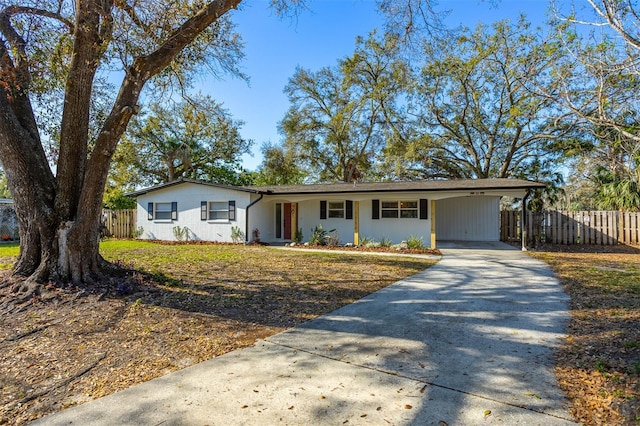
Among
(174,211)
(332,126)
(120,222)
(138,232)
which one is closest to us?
(174,211)

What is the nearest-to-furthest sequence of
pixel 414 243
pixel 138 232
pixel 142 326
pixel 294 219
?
pixel 142 326, pixel 414 243, pixel 294 219, pixel 138 232

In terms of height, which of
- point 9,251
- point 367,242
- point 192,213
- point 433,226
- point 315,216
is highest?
point 192,213

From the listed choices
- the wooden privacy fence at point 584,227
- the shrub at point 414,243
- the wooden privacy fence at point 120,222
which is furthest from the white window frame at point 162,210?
the wooden privacy fence at point 584,227

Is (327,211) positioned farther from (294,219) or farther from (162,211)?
(162,211)

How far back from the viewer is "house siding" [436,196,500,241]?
1672cm

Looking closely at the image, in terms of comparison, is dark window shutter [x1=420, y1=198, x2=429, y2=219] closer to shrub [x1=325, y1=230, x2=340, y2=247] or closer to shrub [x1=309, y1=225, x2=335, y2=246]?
shrub [x1=325, y1=230, x2=340, y2=247]

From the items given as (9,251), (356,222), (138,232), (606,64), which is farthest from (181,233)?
(606,64)

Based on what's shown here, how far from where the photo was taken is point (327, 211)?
16.5 meters

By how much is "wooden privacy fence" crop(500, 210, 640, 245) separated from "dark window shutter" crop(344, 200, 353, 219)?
7591 mm

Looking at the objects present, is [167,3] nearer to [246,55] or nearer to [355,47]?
[246,55]

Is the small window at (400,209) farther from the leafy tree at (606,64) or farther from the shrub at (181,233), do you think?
the shrub at (181,233)

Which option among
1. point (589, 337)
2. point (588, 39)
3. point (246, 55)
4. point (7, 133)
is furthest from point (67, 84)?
point (588, 39)

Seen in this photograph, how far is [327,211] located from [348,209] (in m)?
1.05

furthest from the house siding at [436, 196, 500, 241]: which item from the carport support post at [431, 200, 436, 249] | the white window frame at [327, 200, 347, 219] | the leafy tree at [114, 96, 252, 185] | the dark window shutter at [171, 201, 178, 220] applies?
→ the leafy tree at [114, 96, 252, 185]
